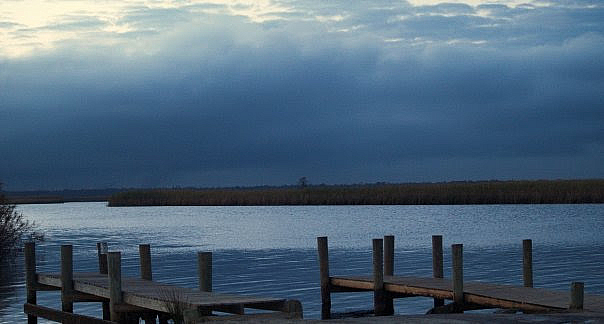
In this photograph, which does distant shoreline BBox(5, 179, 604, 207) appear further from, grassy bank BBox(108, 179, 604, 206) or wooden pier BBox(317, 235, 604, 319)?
wooden pier BBox(317, 235, 604, 319)

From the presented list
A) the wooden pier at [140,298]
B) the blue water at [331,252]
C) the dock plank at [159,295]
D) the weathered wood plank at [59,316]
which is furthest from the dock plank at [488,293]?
the weathered wood plank at [59,316]

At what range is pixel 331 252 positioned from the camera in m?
40.4

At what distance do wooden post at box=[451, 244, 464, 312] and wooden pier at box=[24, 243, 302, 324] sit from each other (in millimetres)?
4079

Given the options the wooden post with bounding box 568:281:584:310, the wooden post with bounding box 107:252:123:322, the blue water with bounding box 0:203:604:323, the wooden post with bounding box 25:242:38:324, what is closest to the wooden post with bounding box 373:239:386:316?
the blue water with bounding box 0:203:604:323

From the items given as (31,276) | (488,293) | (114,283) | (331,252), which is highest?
(114,283)

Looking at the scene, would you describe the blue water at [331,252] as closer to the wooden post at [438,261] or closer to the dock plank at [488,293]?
the wooden post at [438,261]

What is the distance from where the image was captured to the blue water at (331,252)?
26.7 metres

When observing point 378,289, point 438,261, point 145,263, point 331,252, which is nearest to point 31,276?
point 145,263

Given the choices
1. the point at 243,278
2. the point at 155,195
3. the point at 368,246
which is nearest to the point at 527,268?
the point at 243,278

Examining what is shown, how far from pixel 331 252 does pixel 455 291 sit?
74.8 ft

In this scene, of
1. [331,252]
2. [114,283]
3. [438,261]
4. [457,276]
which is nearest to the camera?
[114,283]

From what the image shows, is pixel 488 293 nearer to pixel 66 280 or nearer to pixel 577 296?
pixel 577 296

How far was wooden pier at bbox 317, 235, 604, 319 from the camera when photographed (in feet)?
52.1

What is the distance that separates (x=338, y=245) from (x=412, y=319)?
101 ft
